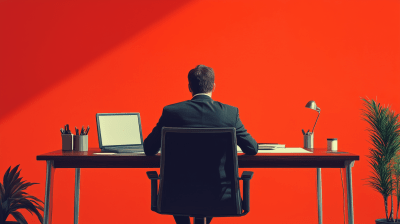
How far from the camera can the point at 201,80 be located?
241 centimetres

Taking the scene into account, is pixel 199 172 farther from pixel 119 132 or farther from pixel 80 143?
pixel 80 143

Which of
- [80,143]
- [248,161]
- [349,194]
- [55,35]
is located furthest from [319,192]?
[55,35]

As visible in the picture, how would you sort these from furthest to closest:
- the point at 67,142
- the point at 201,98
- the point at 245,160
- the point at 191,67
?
the point at 191,67 → the point at 67,142 → the point at 245,160 → the point at 201,98

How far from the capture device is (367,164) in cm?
388

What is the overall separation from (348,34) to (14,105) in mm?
3359

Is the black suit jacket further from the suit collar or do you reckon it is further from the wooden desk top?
the wooden desk top

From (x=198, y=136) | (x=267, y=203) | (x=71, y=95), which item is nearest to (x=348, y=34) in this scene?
(x=267, y=203)

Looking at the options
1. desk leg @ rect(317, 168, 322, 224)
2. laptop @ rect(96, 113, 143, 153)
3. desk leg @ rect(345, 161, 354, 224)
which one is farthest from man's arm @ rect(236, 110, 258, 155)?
desk leg @ rect(317, 168, 322, 224)

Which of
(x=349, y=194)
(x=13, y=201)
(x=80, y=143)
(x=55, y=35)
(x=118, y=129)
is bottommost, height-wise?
(x=13, y=201)

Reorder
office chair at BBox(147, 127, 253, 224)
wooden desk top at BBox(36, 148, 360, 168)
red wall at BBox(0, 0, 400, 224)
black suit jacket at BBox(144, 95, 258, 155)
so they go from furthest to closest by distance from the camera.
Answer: red wall at BBox(0, 0, 400, 224), wooden desk top at BBox(36, 148, 360, 168), black suit jacket at BBox(144, 95, 258, 155), office chair at BBox(147, 127, 253, 224)

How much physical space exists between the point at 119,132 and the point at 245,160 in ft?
3.49

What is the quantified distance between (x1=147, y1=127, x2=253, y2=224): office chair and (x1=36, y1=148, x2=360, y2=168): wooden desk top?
40cm

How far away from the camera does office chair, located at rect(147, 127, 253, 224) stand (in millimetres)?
2129

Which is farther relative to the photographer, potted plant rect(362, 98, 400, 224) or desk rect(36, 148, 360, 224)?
potted plant rect(362, 98, 400, 224)
